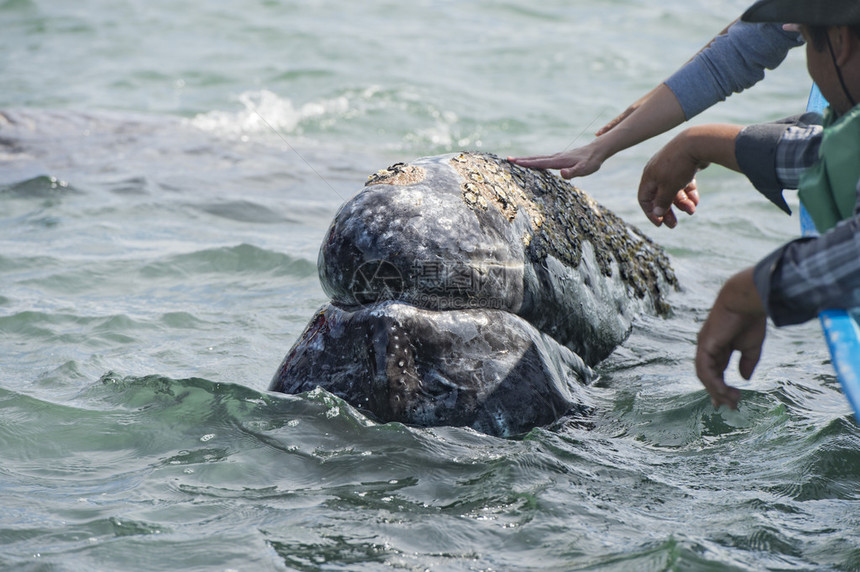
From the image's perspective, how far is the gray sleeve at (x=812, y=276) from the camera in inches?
95.0

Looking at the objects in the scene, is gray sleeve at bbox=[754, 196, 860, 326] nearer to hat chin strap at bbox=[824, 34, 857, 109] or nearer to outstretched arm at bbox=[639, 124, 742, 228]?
hat chin strap at bbox=[824, 34, 857, 109]

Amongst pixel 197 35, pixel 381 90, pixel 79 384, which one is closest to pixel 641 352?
pixel 79 384

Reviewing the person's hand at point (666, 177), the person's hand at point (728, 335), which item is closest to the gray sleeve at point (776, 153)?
the person's hand at point (666, 177)

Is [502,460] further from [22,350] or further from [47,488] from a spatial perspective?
[22,350]

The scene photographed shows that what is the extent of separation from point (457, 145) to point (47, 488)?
7763 millimetres

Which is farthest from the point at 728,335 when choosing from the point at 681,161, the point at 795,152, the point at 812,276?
the point at 681,161

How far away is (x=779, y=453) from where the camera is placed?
3537 mm

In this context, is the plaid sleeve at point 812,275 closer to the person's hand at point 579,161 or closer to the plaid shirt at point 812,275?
the plaid shirt at point 812,275

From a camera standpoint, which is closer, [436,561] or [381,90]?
[436,561]

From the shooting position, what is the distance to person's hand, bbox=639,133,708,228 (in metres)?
3.62

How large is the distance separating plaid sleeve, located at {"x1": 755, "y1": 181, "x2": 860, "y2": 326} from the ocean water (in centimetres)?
77

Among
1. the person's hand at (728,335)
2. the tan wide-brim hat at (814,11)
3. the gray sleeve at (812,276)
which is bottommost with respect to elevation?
the person's hand at (728,335)

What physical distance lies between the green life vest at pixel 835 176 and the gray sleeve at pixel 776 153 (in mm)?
442

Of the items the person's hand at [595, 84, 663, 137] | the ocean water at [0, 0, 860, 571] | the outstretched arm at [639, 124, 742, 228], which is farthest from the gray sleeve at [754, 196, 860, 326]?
the person's hand at [595, 84, 663, 137]
